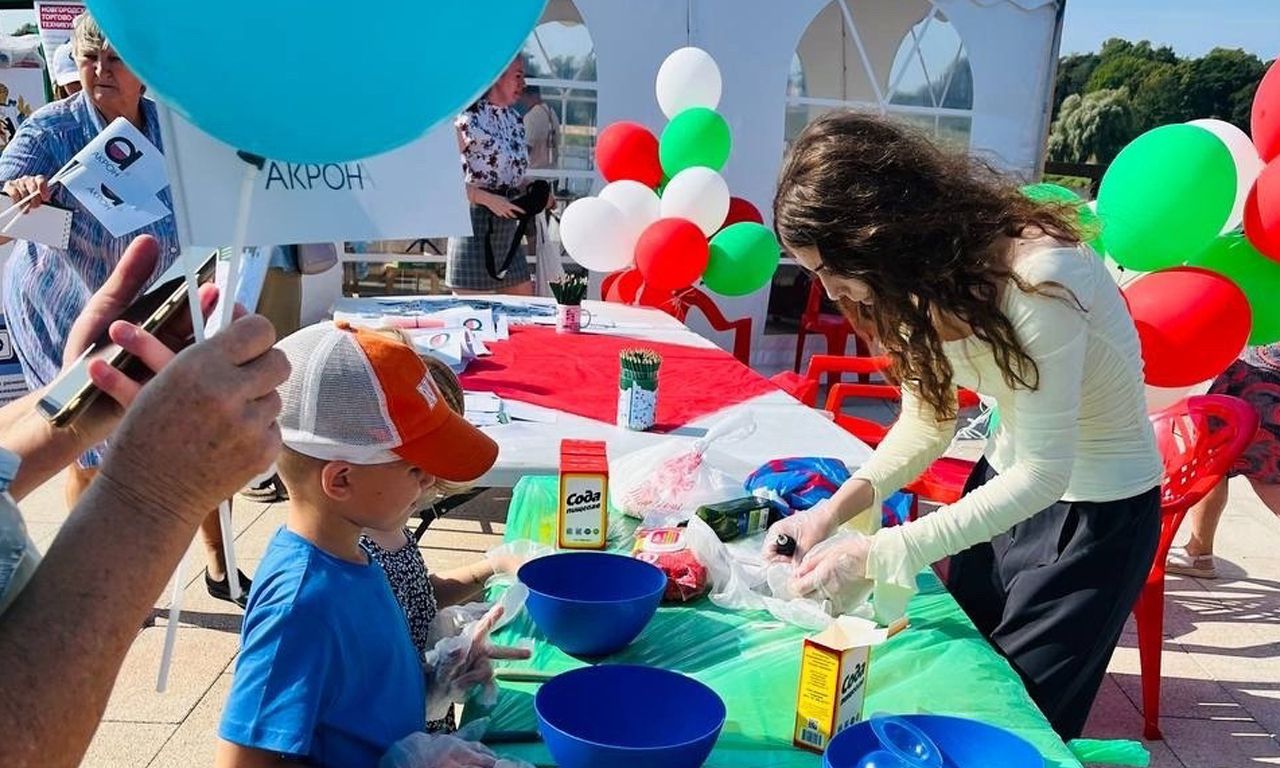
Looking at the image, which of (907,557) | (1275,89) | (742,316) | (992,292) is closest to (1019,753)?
(907,557)

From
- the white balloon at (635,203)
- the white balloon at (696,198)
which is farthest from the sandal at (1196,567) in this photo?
the white balloon at (635,203)

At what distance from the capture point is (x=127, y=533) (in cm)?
88

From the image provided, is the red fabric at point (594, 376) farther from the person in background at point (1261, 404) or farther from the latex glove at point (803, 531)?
the person in background at point (1261, 404)

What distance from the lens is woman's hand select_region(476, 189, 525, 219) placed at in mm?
5242

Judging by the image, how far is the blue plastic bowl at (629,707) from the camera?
1.30 meters

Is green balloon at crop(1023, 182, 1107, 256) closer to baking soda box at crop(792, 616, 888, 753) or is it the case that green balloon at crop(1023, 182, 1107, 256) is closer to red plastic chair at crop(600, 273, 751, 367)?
baking soda box at crop(792, 616, 888, 753)

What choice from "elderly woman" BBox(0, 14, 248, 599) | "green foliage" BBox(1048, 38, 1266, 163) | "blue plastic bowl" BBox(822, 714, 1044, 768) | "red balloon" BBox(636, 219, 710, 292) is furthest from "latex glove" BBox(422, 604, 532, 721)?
"green foliage" BBox(1048, 38, 1266, 163)

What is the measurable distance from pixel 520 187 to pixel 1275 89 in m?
3.68

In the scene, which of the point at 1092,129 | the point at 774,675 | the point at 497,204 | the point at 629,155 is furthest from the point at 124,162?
the point at 1092,129

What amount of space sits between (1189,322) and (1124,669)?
→ 1.49m

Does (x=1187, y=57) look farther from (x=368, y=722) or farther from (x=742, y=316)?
(x=368, y=722)

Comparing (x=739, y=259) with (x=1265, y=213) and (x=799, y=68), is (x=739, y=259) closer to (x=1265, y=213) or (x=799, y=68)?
(x=1265, y=213)

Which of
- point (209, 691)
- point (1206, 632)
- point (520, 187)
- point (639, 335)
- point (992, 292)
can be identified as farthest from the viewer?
point (520, 187)

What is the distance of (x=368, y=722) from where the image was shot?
4.11ft
